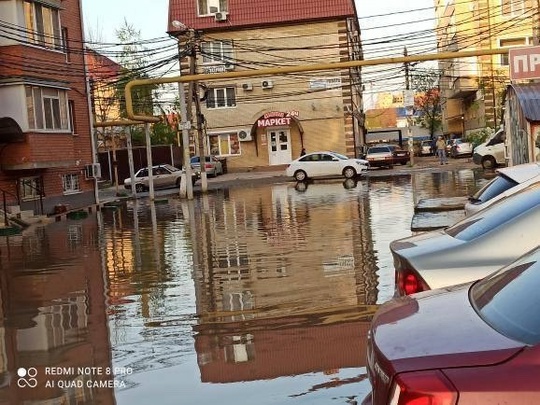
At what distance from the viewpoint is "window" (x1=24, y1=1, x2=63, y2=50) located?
29.4m

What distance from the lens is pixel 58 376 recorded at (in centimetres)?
702

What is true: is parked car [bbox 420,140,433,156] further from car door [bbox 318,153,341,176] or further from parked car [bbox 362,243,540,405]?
parked car [bbox 362,243,540,405]

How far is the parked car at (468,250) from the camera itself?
17.9 ft

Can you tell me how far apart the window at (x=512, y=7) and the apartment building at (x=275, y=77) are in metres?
9.34

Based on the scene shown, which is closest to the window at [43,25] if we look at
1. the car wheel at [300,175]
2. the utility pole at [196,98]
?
the utility pole at [196,98]

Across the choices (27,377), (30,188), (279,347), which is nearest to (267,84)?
(30,188)

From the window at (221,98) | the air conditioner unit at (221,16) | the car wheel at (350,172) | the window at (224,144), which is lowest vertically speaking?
the car wheel at (350,172)

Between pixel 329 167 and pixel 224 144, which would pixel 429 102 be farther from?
pixel 329 167

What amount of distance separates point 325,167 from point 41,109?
15979mm

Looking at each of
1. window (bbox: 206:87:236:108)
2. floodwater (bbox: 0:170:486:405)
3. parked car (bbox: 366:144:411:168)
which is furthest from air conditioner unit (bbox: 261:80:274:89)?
floodwater (bbox: 0:170:486:405)

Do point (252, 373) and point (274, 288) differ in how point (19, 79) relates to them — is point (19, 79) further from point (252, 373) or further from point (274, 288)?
point (252, 373)

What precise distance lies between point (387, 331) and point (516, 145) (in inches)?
765

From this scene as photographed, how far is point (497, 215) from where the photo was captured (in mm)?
6344

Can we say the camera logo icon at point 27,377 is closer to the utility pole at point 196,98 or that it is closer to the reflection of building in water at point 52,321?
the reflection of building in water at point 52,321
